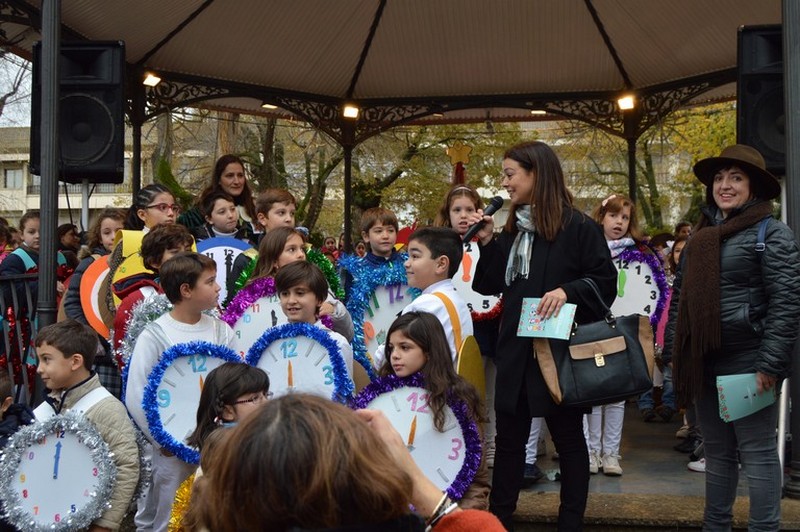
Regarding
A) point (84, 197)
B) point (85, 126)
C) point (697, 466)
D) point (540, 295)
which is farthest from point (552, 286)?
point (84, 197)

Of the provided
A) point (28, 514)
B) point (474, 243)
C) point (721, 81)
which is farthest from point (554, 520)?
point (721, 81)

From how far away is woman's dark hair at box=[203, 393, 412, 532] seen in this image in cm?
157

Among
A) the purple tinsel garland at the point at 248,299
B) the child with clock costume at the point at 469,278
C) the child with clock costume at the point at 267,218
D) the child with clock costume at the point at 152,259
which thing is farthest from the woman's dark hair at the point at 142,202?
the child with clock costume at the point at 469,278

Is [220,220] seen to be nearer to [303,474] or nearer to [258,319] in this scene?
[258,319]

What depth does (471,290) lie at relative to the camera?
6234 mm

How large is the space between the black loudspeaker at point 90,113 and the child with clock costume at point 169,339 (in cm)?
174

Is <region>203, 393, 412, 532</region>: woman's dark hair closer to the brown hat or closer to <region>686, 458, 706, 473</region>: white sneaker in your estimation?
the brown hat

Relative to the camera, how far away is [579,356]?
4.59 m

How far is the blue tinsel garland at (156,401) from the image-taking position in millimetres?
4578

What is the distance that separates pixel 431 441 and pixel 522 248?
1.14 meters

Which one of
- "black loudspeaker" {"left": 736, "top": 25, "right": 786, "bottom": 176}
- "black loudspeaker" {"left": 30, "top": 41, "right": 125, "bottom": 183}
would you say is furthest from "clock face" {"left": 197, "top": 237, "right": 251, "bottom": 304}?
"black loudspeaker" {"left": 736, "top": 25, "right": 786, "bottom": 176}

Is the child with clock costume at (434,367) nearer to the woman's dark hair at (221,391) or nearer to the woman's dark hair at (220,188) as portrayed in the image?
the woman's dark hair at (221,391)

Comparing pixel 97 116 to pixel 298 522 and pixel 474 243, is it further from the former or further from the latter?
pixel 298 522

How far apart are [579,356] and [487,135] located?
23365 mm
